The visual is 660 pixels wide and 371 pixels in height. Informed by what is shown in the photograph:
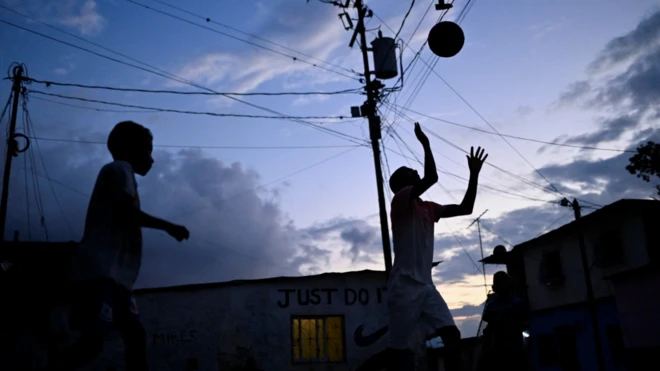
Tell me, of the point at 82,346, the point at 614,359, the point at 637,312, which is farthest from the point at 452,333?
the point at 614,359

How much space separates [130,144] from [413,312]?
231cm

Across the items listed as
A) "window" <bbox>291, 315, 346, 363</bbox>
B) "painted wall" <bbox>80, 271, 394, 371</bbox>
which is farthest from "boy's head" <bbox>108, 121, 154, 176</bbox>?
"window" <bbox>291, 315, 346, 363</bbox>

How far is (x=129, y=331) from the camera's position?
312 centimetres

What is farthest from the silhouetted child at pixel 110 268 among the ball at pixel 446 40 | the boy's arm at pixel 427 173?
the ball at pixel 446 40

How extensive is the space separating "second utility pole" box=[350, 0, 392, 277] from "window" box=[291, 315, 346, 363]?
3083mm

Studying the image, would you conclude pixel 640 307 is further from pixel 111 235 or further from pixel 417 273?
pixel 111 235

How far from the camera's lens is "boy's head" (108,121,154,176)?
3.54 m

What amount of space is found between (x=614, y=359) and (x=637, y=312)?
314 inches

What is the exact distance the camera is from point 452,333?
398 centimetres

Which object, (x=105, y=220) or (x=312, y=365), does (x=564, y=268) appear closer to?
(x=312, y=365)

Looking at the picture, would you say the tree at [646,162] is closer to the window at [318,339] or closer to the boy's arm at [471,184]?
the window at [318,339]

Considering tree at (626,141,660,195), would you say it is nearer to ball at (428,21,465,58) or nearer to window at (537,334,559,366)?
window at (537,334,559,366)

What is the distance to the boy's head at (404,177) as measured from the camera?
473 centimetres

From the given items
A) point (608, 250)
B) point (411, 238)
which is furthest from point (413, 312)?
point (608, 250)
